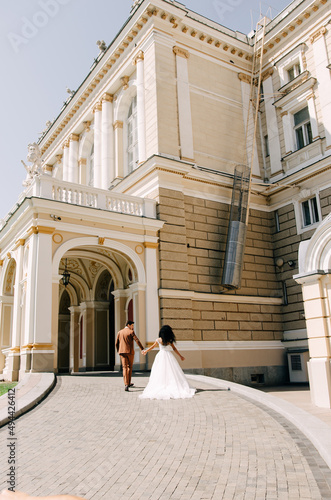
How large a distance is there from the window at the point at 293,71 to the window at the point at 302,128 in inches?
74.1

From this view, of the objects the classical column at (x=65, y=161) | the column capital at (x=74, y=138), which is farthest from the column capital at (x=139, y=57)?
the classical column at (x=65, y=161)

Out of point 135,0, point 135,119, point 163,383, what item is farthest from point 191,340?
point 135,0

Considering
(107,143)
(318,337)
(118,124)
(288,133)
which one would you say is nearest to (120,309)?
(107,143)

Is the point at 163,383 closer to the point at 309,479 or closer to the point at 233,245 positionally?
the point at 309,479

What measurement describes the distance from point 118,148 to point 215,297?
9470 mm

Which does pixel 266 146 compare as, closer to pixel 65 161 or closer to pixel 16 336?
pixel 65 161

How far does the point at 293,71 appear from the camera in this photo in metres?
21.7

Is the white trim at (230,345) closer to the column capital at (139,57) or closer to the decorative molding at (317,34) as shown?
the column capital at (139,57)

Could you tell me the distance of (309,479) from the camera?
4855mm

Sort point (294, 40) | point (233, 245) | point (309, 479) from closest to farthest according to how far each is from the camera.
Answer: point (309, 479) < point (233, 245) < point (294, 40)

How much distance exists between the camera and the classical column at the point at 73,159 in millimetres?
27427

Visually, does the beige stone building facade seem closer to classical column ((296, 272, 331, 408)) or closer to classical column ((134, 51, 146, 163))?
classical column ((134, 51, 146, 163))

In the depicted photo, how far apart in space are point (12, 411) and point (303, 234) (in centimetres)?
1552

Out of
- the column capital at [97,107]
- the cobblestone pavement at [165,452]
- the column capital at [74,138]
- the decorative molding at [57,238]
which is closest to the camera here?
the cobblestone pavement at [165,452]
